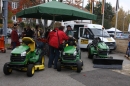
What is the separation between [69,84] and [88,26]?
9864mm

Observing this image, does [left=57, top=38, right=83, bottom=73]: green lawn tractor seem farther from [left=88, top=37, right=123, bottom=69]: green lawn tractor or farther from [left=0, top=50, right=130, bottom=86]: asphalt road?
[left=88, top=37, right=123, bottom=69]: green lawn tractor

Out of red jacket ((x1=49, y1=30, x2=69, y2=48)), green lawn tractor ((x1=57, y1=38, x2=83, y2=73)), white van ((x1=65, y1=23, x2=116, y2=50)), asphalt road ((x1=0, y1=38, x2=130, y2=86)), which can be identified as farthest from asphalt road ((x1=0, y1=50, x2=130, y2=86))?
white van ((x1=65, y1=23, x2=116, y2=50))

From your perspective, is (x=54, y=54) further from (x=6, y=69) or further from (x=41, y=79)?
(x=6, y=69)

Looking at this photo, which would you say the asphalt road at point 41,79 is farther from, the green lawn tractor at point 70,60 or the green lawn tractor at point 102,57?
the green lawn tractor at point 102,57

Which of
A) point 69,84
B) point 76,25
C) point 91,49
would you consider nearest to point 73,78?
point 69,84

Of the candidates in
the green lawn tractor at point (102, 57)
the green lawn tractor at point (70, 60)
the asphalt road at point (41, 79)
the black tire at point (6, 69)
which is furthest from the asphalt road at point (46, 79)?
the green lawn tractor at point (102, 57)

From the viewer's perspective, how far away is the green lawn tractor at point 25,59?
6.84 m

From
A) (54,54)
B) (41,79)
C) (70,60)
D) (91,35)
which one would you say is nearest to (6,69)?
(41,79)

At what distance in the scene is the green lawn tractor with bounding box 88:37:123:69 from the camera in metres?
8.88

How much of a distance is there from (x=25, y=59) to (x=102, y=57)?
4792mm

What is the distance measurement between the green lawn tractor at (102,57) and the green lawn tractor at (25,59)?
9.42ft

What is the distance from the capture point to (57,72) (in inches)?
309

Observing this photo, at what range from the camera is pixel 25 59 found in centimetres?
695

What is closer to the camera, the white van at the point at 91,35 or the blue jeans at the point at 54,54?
the blue jeans at the point at 54,54
